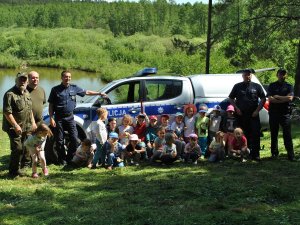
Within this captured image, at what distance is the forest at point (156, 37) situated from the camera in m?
19.0

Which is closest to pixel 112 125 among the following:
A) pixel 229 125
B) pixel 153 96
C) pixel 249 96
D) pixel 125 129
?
pixel 125 129

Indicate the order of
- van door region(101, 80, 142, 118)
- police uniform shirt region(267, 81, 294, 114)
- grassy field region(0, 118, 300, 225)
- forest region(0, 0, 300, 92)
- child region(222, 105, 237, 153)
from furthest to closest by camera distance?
forest region(0, 0, 300, 92), van door region(101, 80, 142, 118), child region(222, 105, 237, 153), police uniform shirt region(267, 81, 294, 114), grassy field region(0, 118, 300, 225)

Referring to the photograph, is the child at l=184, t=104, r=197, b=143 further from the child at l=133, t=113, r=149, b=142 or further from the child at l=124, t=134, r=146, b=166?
the child at l=124, t=134, r=146, b=166

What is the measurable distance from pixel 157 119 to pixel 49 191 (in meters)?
3.34

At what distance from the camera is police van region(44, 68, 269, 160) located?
29.5ft

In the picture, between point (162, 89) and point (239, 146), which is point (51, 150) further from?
point (239, 146)

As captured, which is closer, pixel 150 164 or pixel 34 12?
pixel 150 164

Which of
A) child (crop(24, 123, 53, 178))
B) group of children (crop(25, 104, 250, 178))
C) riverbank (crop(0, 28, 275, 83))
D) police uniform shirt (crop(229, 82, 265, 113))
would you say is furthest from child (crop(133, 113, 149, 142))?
riverbank (crop(0, 28, 275, 83))

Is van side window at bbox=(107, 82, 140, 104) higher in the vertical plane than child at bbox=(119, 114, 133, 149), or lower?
higher

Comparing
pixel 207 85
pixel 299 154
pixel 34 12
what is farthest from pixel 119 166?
Answer: pixel 34 12

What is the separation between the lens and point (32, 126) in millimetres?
7578

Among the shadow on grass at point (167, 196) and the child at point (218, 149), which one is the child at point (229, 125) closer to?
the child at point (218, 149)

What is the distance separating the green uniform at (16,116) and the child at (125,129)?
1866mm

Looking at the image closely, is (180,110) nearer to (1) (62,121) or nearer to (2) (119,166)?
(2) (119,166)
